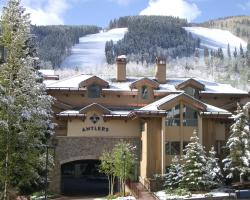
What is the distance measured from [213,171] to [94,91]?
14.1 m

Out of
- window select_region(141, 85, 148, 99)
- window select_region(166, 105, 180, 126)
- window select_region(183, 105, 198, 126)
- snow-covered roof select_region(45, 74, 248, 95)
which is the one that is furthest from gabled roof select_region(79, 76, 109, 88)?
window select_region(183, 105, 198, 126)

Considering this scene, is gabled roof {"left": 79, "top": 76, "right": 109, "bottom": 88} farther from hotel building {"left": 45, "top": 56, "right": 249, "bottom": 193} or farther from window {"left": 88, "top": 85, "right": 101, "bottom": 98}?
window {"left": 88, "top": 85, "right": 101, "bottom": 98}

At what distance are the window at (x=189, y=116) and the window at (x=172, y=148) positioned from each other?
1.79 meters

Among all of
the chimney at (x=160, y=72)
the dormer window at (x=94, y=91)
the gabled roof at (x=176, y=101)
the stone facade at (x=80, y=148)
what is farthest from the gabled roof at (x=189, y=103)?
the chimney at (x=160, y=72)

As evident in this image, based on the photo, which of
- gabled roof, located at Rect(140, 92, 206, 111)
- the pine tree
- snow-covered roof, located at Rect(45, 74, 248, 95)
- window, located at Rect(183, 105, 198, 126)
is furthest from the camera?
snow-covered roof, located at Rect(45, 74, 248, 95)

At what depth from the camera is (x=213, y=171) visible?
34375 millimetres

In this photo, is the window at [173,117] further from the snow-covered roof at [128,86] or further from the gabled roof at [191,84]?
the gabled roof at [191,84]

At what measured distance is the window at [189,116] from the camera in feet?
124

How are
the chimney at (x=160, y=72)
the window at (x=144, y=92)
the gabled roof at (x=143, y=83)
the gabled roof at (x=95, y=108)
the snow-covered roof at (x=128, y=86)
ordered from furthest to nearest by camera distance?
the chimney at (x=160, y=72), the window at (x=144, y=92), the snow-covered roof at (x=128, y=86), the gabled roof at (x=143, y=83), the gabled roof at (x=95, y=108)

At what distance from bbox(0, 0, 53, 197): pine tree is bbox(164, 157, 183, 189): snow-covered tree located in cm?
1461

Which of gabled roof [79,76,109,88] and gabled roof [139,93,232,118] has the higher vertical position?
gabled roof [79,76,109,88]

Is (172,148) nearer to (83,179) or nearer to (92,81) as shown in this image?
(92,81)

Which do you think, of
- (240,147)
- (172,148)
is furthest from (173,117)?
(240,147)

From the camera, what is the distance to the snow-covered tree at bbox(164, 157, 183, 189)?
1344 inches
